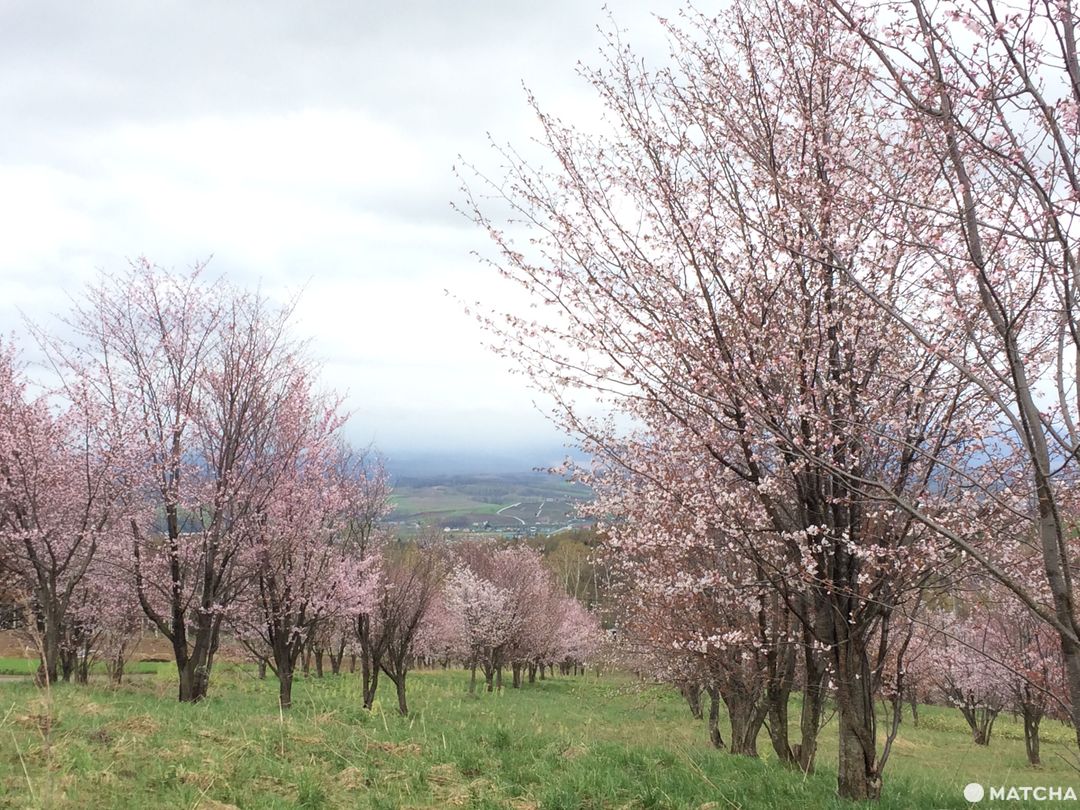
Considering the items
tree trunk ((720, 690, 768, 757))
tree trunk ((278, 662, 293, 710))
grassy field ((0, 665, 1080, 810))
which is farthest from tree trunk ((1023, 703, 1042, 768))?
tree trunk ((278, 662, 293, 710))

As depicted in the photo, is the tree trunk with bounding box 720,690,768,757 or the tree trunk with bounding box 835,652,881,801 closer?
the tree trunk with bounding box 835,652,881,801

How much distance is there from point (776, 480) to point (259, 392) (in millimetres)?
10668

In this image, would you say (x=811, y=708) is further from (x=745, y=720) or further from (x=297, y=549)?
(x=297, y=549)

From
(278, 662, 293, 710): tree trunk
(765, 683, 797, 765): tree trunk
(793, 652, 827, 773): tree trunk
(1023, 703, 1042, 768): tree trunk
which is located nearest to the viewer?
(793, 652, 827, 773): tree trunk

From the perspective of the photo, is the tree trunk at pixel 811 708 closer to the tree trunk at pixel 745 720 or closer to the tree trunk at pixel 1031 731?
the tree trunk at pixel 745 720

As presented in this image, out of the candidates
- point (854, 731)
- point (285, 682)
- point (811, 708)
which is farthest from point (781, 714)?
point (285, 682)

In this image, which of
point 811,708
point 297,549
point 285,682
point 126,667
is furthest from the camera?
point 126,667

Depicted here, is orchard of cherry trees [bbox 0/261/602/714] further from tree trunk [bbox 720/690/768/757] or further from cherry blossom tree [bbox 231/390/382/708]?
tree trunk [bbox 720/690/768/757]

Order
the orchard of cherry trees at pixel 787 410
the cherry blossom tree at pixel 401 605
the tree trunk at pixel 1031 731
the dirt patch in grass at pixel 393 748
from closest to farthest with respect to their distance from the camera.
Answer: the orchard of cherry trees at pixel 787 410
the dirt patch in grass at pixel 393 748
the cherry blossom tree at pixel 401 605
the tree trunk at pixel 1031 731

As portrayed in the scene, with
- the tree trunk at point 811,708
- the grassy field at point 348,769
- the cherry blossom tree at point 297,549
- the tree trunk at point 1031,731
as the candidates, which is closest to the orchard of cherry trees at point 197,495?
the cherry blossom tree at point 297,549

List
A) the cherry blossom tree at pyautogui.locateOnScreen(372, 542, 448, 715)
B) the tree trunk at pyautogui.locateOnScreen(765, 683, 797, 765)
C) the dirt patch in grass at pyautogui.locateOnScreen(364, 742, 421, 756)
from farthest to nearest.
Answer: the cherry blossom tree at pyautogui.locateOnScreen(372, 542, 448, 715)
the tree trunk at pyautogui.locateOnScreen(765, 683, 797, 765)
the dirt patch in grass at pyautogui.locateOnScreen(364, 742, 421, 756)

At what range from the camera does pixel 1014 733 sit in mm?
36219

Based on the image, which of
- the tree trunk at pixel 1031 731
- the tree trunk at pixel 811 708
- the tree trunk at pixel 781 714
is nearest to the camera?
the tree trunk at pixel 811 708

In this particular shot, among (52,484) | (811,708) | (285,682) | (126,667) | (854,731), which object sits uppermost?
(52,484)
